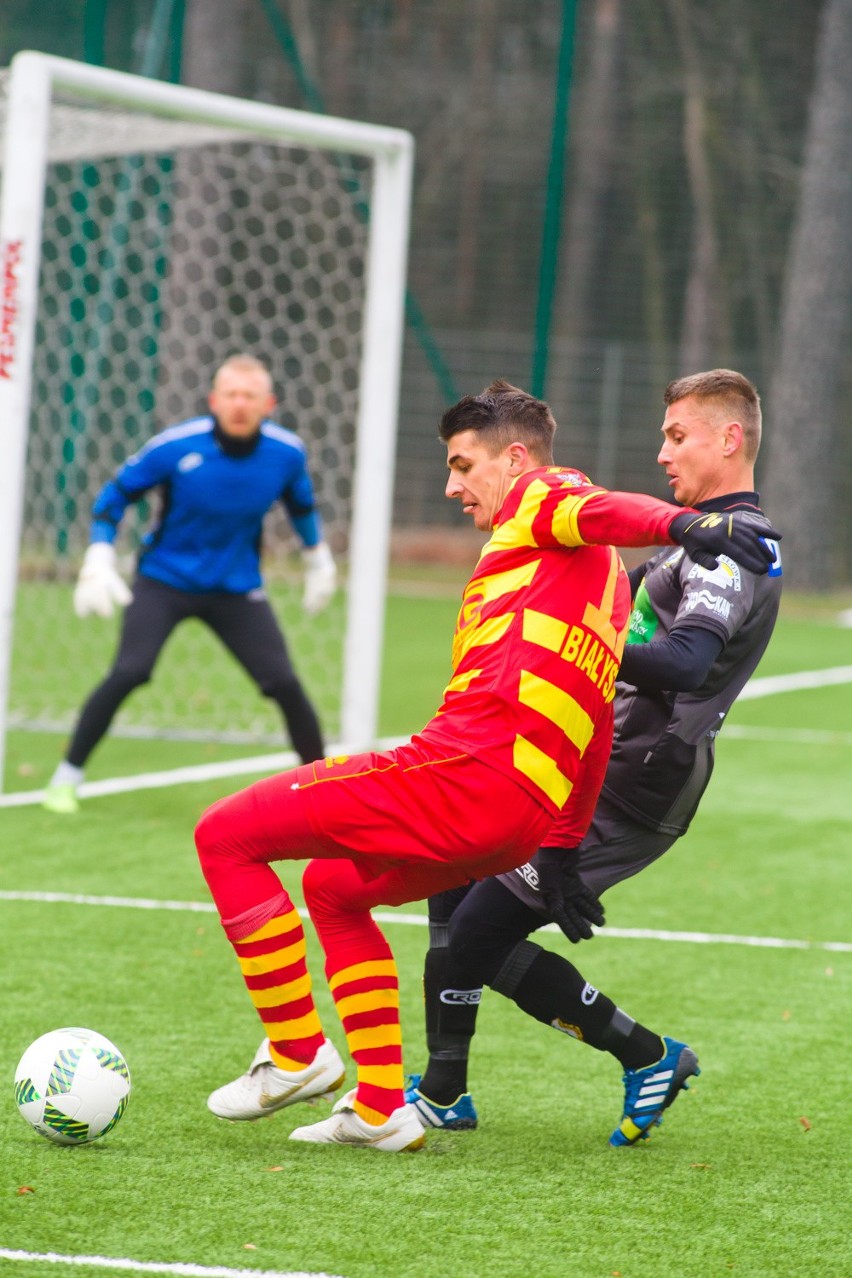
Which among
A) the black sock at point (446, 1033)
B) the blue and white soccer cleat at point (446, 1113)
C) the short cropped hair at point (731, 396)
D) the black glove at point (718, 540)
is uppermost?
the short cropped hair at point (731, 396)

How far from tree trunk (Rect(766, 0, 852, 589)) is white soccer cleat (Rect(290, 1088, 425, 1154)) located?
56.2ft

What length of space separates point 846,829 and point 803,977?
2.60 metres

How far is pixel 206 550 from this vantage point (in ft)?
25.3

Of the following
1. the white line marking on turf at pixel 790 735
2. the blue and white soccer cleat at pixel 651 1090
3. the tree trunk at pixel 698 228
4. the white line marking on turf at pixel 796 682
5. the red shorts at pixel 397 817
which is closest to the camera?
the red shorts at pixel 397 817

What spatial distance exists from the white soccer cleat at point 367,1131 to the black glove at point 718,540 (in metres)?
1.41

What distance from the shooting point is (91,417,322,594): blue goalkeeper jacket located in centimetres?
760

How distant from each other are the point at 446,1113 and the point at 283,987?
0.57m

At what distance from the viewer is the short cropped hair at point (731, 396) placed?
3.93m

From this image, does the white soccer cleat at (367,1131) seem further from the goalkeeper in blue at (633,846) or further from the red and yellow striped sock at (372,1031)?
the goalkeeper in blue at (633,846)

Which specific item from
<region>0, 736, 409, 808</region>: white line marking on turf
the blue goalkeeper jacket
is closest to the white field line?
<region>0, 736, 409, 808</region>: white line marking on turf

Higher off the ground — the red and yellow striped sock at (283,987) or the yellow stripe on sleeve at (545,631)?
the yellow stripe on sleeve at (545,631)

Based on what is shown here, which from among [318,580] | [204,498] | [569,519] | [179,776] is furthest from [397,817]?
[179,776]


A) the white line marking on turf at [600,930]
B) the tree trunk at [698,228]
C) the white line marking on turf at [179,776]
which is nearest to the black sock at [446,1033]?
the white line marking on turf at [600,930]

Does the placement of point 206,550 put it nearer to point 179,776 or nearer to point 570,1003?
point 179,776
